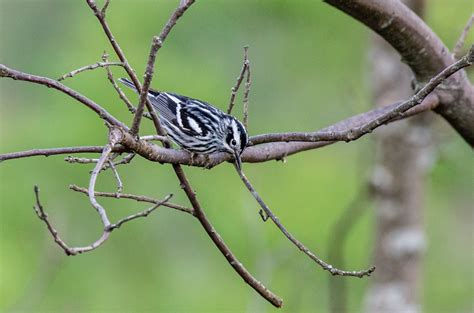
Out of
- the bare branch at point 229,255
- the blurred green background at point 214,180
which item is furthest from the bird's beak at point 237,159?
the blurred green background at point 214,180

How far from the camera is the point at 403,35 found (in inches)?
159

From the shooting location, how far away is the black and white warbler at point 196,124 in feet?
15.1

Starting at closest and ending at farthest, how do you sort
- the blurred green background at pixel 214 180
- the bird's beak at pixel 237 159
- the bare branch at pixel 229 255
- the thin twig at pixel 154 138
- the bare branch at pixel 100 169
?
the bare branch at pixel 100 169
the thin twig at pixel 154 138
the bare branch at pixel 229 255
the bird's beak at pixel 237 159
the blurred green background at pixel 214 180

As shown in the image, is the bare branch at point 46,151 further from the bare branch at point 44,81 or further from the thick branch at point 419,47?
the thick branch at point 419,47

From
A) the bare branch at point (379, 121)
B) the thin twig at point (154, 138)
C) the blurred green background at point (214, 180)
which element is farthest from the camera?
the blurred green background at point (214, 180)

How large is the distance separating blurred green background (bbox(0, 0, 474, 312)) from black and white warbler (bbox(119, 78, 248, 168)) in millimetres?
1731

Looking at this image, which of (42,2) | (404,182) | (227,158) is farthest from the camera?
(42,2)

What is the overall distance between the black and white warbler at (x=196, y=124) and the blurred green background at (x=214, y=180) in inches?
68.2

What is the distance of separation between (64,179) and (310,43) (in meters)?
3.73

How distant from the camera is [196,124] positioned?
5.50m

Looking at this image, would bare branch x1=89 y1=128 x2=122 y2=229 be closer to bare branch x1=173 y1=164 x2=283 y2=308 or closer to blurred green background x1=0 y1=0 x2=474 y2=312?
bare branch x1=173 y1=164 x2=283 y2=308

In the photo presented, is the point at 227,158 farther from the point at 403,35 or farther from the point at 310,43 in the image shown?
the point at 310,43

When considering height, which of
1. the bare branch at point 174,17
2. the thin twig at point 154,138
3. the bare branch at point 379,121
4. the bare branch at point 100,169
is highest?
the bare branch at point 174,17

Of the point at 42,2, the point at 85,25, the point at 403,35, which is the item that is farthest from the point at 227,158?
the point at 42,2
